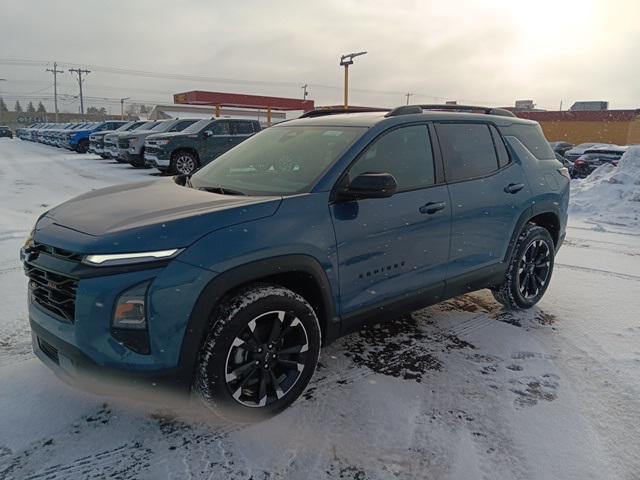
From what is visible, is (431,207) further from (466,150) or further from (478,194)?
(466,150)

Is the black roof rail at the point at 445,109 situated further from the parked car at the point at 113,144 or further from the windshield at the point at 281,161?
the parked car at the point at 113,144

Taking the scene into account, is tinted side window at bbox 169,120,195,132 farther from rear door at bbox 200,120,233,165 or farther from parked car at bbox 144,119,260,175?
rear door at bbox 200,120,233,165

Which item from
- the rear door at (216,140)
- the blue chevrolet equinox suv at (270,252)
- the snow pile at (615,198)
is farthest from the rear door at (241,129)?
the blue chevrolet equinox suv at (270,252)

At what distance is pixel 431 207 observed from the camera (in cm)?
330

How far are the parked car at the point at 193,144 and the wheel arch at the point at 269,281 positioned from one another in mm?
11303

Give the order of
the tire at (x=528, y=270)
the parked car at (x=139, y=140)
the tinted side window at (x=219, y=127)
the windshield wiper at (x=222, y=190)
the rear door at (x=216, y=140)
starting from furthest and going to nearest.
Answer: the parked car at (x=139, y=140) → the tinted side window at (x=219, y=127) → the rear door at (x=216, y=140) → the tire at (x=528, y=270) → the windshield wiper at (x=222, y=190)

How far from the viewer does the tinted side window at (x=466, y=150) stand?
3.59 meters

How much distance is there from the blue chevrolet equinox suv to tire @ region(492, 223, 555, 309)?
124 millimetres

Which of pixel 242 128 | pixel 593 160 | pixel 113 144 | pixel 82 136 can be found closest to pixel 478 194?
pixel 242 128

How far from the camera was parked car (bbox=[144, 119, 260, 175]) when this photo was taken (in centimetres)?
1359

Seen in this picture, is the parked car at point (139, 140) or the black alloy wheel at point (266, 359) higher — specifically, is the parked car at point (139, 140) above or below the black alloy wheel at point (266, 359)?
above

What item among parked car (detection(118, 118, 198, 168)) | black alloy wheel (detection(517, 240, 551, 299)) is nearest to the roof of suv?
black alloy wheel (detection(517, 240, 551, 299))

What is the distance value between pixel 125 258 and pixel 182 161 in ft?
40.1

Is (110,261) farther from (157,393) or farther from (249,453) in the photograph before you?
(249,453)
